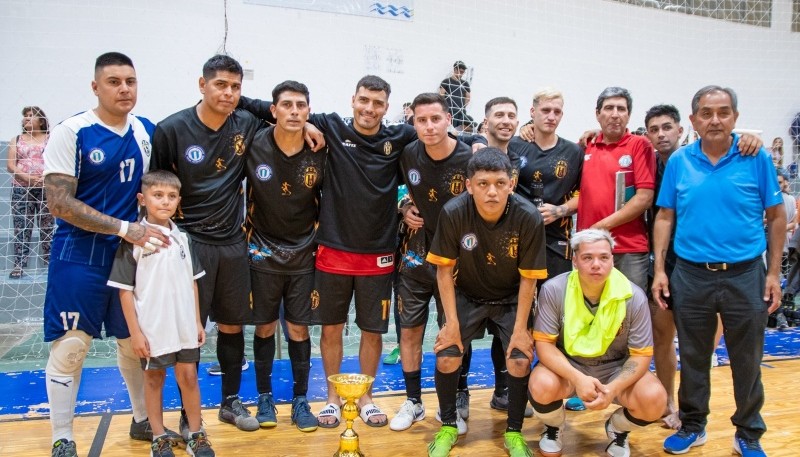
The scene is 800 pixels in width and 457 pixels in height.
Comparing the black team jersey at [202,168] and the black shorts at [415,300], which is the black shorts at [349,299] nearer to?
the black shorts at [415,300]

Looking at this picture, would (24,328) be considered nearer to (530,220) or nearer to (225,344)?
(225,344)

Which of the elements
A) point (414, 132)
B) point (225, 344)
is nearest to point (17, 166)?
point (225, 344)

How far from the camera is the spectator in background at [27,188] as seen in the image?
5496 mm

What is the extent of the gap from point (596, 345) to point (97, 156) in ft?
7.91

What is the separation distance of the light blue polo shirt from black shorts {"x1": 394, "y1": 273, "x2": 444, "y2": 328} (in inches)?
50.4

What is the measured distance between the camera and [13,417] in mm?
3377

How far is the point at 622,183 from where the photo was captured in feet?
11.0

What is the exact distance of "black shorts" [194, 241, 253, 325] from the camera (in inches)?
123

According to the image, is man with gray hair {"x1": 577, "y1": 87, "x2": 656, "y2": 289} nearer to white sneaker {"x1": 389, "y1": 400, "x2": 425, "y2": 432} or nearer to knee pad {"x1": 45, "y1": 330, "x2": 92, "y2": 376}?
white sneaker {"x1": 389, "y1": 400, "x2": 425, "y2": 432}

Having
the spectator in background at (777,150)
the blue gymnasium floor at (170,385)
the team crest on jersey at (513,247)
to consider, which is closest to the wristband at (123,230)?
the blue gymnasium floor at (170,385)

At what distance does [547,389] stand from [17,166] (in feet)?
16.2

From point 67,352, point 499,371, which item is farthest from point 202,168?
point 499,371

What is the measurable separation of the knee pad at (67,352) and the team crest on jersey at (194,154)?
3.07ft

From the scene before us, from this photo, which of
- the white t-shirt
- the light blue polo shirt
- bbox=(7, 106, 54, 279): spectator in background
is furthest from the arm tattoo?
bbox=(7, 106, 54, 279): spectator in background
